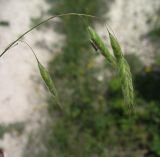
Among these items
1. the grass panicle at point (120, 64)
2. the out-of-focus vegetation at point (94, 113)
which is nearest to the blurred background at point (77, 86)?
the out-of-focus vegetation at point (94, 113)

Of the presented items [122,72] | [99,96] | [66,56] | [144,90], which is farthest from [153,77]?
[122,72]

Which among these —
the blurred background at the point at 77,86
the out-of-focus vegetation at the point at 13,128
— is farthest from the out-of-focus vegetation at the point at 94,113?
the out-of-focus vegetation at the point at 13,128

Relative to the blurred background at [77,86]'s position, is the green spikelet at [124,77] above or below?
below

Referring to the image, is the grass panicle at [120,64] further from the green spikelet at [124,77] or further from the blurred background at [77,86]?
the blurred background at [77,86]

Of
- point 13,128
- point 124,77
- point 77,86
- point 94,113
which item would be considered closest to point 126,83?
point 124,77

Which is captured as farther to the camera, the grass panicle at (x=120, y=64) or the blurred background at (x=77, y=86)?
the blurred background at (x=77, y=86)

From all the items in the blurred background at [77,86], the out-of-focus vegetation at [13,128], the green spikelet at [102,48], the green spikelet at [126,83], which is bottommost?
the green spikelet at [126,83]

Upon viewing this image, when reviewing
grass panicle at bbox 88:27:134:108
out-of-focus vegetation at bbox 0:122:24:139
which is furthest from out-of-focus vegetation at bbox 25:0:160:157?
grass panicle at bbox 88:27:134:108

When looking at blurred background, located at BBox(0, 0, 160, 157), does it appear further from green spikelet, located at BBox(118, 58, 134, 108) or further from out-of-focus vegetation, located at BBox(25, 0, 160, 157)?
green spikelet, located at BBox(118, 58, 134, 108)
